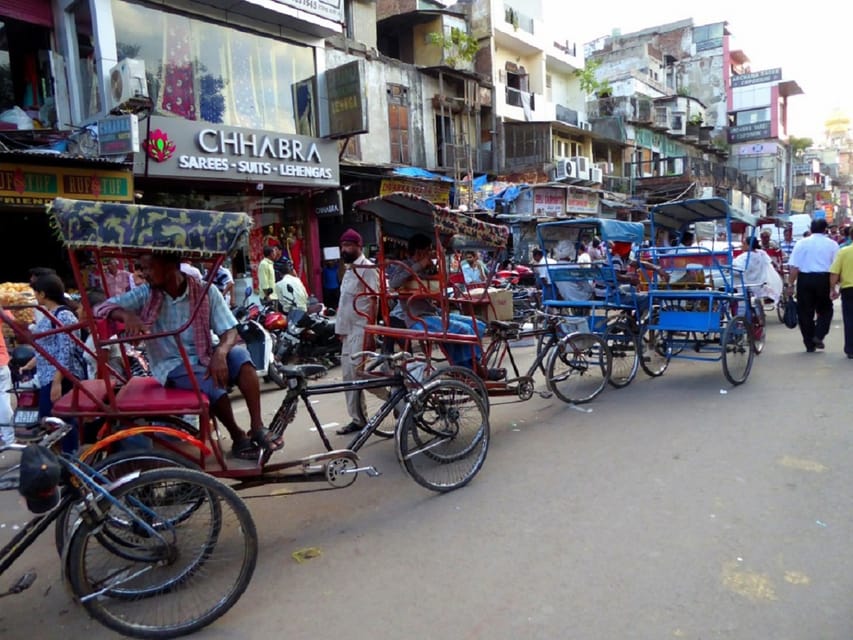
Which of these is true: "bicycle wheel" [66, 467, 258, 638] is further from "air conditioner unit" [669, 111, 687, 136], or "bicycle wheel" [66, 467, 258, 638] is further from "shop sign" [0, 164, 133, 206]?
"air conditioner unit" [669, 111, 687, 136]

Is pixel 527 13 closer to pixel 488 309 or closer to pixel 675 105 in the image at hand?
pixel 675 105

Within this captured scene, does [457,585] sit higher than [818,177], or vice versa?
[818,177]

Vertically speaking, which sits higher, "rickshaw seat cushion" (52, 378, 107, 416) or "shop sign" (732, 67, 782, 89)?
"shop sign" (732, 67, 782, 89)

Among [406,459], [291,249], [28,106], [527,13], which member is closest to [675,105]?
[527,13]

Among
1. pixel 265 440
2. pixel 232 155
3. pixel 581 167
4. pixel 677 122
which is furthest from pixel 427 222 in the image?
pixel 677 122

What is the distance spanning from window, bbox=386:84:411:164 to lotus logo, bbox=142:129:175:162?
8509 millimetres

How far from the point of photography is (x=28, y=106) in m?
10.9

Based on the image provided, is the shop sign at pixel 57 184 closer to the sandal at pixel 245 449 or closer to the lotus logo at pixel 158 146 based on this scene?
the lotus logo at pixel 158 146

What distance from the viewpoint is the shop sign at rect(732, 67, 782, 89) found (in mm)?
48406

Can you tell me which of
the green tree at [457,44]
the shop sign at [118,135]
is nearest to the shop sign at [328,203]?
the shop sign at [118,135]

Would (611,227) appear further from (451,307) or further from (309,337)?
(309,337)

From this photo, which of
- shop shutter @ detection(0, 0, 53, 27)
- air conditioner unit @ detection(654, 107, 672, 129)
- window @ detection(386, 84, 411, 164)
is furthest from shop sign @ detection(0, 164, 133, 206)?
air conditioner unit @ detection(654, 107, 672, 129)

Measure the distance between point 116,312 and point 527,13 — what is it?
29.0m

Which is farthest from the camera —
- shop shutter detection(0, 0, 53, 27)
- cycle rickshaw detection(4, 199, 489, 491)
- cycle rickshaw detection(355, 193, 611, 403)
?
shop shutter detection(0, 0, 53, 27)
